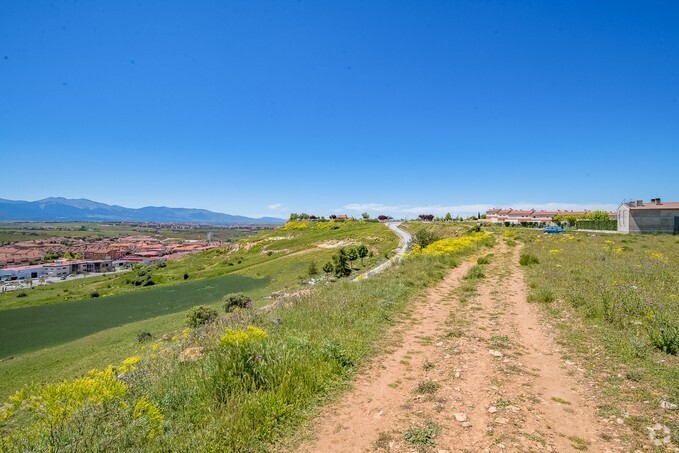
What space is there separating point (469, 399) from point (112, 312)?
5629 cm

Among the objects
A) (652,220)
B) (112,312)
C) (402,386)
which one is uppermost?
(652,220)

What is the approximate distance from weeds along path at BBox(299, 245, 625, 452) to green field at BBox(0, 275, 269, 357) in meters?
42.1

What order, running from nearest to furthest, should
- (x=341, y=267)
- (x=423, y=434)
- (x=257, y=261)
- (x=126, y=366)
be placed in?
(x=423, y=434) → (x=126, y=366) → (x=341, y=267) → (x=257, y=261)

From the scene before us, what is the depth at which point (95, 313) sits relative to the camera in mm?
48562

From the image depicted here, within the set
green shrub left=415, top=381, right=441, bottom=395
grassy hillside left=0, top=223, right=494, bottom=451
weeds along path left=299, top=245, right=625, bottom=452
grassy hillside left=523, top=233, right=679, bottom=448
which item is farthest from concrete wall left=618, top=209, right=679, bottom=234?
green shrub left=415, top=381, right=441, bottom=395

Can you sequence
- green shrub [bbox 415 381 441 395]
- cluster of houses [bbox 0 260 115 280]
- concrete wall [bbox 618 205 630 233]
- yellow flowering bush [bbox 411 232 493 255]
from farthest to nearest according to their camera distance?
cluster of houses [bbox 0 260 115 280], concrete wall [bbox 618 205 630 233], yellow flowering bush [bbox 411 232 493 255], green shrub [bbox 415 381 441 395]

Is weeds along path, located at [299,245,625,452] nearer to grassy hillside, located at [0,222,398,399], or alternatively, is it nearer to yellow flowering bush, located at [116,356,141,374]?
yellow flowering bush, located at [116,356,141,374]

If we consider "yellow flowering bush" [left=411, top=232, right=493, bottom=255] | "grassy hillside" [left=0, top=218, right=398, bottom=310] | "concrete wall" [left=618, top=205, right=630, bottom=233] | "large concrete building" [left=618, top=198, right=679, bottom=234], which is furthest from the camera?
"grassy hillside" [left=0, top=218, right=398, bottom=310]

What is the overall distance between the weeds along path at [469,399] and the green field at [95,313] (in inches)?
1658

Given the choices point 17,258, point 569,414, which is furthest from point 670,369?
point 17,258

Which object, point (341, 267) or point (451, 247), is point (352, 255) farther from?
point (451, 247)

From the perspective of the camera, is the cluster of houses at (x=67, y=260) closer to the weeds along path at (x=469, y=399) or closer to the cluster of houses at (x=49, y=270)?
the cluster of houses at (x=49, y=270)

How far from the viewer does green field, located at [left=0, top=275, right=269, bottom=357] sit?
38094mm

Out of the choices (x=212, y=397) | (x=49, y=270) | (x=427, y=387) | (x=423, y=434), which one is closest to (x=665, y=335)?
(x=427, y=387)
